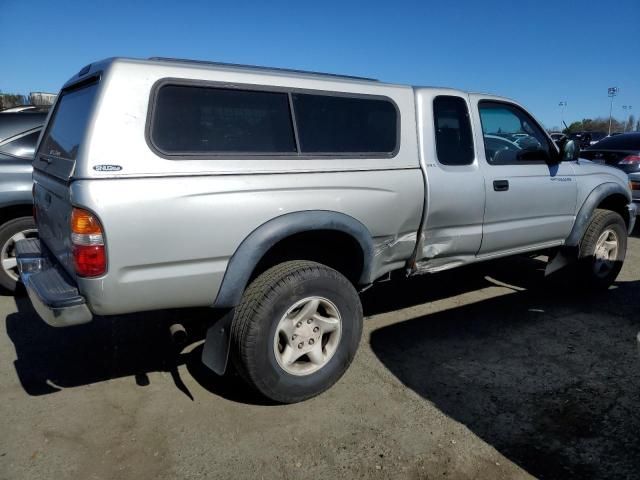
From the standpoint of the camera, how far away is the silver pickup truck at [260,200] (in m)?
2.40

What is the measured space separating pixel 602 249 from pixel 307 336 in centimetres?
354

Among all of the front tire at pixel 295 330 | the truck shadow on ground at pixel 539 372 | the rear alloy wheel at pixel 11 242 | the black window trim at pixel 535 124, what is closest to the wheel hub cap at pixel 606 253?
the truck shadow on ground at pixel 539 372

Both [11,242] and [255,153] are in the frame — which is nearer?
[255,153]

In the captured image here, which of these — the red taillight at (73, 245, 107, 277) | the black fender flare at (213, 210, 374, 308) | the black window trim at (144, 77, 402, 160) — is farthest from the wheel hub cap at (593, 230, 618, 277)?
the red taillight at (73, 245, 107, 277)

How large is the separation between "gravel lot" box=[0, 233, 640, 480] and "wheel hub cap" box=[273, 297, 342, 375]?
0.26 m

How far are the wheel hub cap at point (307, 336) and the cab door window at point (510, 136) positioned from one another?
1.90 metres

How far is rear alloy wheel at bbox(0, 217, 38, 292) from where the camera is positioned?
15.0 feet

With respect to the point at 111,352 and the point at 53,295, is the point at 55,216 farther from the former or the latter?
the point at 111,352

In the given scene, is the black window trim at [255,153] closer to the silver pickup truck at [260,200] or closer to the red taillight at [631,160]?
the silver pickup truck at [260,200]

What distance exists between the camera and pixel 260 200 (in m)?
2.69

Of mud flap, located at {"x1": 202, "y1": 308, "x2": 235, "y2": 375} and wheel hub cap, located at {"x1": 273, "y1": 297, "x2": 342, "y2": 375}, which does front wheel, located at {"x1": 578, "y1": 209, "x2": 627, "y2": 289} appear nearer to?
wheel hub cap, located at {"x1": 273, "y1": 297, "x2": 342, "y2": 375}

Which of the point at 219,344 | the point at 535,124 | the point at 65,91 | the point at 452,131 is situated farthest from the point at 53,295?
the point at 535,124

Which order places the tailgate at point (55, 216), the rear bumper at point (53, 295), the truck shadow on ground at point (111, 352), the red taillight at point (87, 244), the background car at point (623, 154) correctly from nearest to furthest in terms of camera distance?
the red taillight at point (87, 244), the rear bumper at point (53, 295), the tailgate at point (55, 216), the truck shadow on ground at point (111, 352), the background car at point (623, 154)

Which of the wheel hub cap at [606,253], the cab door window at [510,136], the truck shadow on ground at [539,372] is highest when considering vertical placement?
the cab door window at [510,136]
